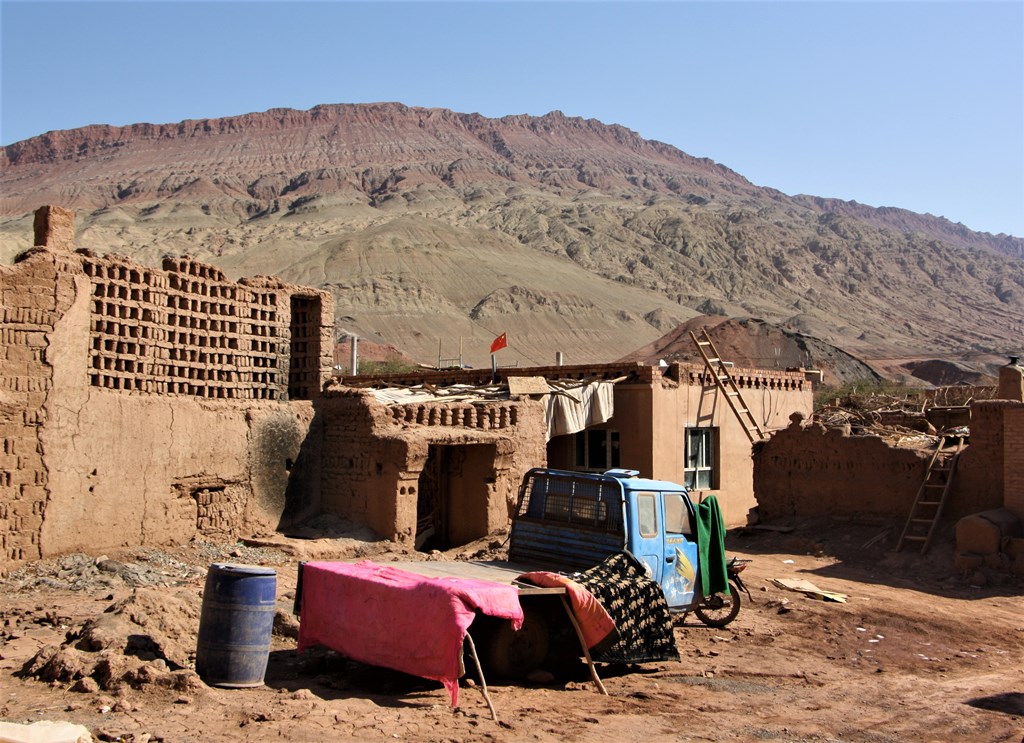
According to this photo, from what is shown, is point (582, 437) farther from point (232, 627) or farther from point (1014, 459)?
point (232, 627)

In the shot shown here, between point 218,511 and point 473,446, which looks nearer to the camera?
point 218,511

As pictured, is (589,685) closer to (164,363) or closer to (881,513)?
(164,363)

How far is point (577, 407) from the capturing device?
18.1 meters

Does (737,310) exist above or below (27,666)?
above

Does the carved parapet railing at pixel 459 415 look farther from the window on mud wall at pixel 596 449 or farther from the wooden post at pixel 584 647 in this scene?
the wooden post at pixel 584 647

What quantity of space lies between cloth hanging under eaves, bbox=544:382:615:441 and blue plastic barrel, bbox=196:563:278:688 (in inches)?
405

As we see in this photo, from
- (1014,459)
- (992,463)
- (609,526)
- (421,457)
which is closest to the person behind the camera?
(609,526)

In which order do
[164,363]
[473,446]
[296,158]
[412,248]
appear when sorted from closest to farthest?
[164,363]
[473,446]
[412,248]
[296,158]

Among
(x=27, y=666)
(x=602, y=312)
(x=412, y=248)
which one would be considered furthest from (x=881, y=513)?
(x=412, y=248)

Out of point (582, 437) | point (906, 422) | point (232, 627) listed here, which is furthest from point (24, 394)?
point (906, 422)

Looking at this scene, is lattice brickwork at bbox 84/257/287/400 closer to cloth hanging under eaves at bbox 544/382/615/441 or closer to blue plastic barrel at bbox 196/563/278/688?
blue plastic barrel at bbox 196/563/278/688

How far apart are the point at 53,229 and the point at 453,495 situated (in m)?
7.06

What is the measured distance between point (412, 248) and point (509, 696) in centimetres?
7642

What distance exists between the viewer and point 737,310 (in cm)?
8462
